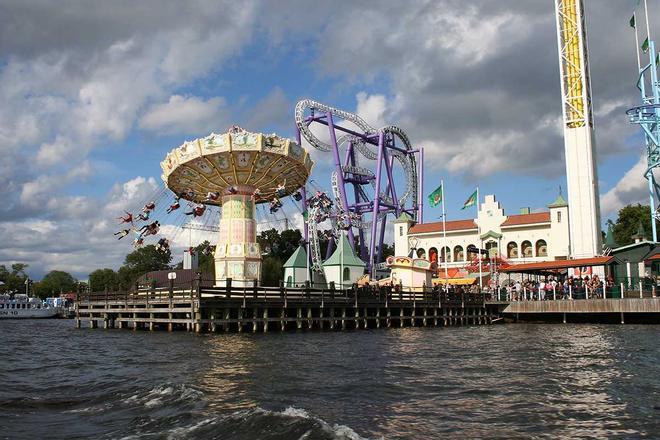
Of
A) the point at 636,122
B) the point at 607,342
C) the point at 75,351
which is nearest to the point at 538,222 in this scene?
the point at 636,122

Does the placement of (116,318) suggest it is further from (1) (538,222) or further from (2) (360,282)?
(1) (538,222)

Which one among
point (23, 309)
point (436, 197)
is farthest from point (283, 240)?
point (436, 197)

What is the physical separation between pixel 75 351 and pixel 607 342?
60.5 ft

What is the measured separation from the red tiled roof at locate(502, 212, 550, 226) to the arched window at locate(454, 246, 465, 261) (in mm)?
5473

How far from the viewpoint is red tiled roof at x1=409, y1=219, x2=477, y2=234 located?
6538 cm

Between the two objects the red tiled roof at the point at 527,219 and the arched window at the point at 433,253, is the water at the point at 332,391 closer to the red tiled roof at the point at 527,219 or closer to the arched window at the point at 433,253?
the red tiled roof at the point at 527,219

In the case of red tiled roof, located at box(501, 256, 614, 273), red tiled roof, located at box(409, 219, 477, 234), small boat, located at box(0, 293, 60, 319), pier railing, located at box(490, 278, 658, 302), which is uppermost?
red tiled roof, located at box(409, 219, 477, 234)

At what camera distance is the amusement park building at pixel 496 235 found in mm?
59562

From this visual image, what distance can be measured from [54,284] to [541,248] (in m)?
93.5

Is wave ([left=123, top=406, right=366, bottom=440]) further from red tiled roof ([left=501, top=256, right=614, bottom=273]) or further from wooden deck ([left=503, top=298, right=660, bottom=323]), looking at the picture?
red tiled roof ([left=501, top=256, right=614, bottom=273])

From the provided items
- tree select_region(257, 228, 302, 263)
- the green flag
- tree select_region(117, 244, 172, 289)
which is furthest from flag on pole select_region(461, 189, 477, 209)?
tree select_region(117, 244, 172, 289)

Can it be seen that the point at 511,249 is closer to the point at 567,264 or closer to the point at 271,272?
the point at 567,264

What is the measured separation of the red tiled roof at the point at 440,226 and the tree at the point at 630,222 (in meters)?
15.4

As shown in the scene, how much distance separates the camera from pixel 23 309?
68.6 meters
